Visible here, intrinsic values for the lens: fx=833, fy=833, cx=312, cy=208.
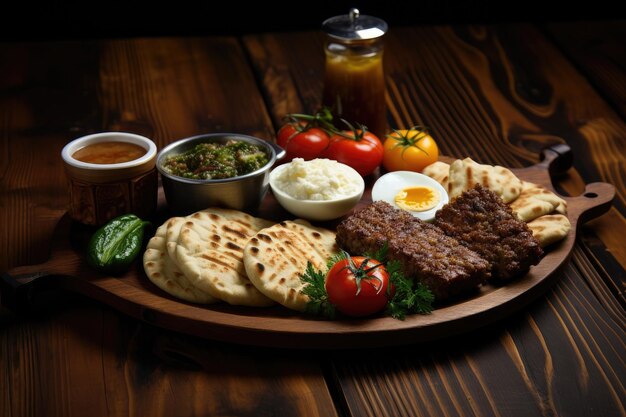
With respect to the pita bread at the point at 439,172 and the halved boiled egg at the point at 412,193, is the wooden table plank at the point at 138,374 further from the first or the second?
the pita bread at the point at 439,172

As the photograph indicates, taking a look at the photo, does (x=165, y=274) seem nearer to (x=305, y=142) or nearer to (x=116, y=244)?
(x=116, y=244)

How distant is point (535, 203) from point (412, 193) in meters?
0.63

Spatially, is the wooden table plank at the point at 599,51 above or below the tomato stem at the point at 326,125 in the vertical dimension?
below

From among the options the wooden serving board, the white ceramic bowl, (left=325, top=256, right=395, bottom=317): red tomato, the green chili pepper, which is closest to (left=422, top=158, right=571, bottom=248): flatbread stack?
the wooden serving board

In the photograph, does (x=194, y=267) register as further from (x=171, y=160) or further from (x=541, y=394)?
(x=541, y=394)

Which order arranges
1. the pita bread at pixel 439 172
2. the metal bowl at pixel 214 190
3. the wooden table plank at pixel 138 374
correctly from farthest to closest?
the pita bread at pixel 439 172
the metal bowl at pixel 214 190
the wooden table plank at pixel 138 374

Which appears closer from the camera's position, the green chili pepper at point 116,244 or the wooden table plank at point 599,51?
the green chili pepper at point 116,244

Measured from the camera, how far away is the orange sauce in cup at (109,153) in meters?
4.09

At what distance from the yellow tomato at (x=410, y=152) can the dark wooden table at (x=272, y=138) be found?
0.57 m

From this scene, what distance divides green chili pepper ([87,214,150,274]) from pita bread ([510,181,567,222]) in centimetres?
182

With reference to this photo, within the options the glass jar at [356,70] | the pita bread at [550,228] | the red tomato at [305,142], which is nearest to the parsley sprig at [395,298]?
the pita bread at [550,228]

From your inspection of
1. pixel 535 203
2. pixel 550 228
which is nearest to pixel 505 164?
pixel 535 203

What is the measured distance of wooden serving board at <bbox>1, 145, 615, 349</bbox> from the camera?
11.0 ft

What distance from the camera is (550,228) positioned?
3977mm
